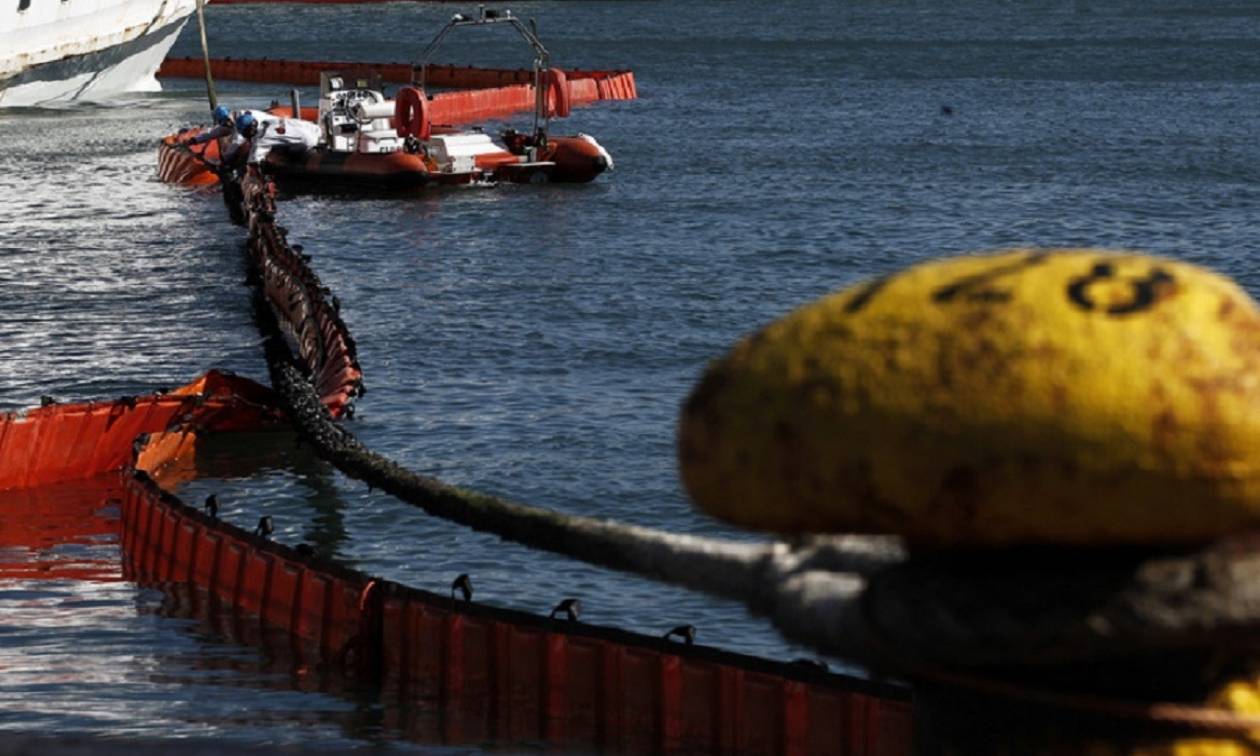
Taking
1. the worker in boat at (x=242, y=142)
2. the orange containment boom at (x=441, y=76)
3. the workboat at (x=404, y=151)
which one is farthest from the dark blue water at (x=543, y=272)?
the orange containment boom at (x=441, y=76)

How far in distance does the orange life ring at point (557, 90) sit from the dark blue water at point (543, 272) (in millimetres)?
3040

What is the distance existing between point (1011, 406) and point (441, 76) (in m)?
114

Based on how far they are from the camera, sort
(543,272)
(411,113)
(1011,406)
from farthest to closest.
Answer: (411,113) → (543,272) → (1011,406)

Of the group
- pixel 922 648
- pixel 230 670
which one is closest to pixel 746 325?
A: pixel 230 670

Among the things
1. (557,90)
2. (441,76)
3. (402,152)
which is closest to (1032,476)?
(402,152)

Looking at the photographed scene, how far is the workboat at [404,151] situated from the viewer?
66.4 meters

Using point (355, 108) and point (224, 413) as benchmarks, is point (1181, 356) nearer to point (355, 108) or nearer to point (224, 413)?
point (224, 413)

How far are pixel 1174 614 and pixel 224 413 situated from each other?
30.7 metres

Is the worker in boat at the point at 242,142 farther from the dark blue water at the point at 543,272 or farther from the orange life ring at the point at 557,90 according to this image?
the orange life ring at the point at 557,90

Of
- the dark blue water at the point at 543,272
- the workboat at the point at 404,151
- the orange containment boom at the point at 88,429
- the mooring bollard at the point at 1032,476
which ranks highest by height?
the mooring bollard at the point at 1032,476

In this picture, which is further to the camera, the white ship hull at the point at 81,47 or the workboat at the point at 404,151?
the white ship hull at the point at 81,47

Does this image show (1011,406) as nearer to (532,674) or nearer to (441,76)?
(532,674)

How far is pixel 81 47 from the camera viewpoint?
105500 mm

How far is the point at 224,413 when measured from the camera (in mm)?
33062
